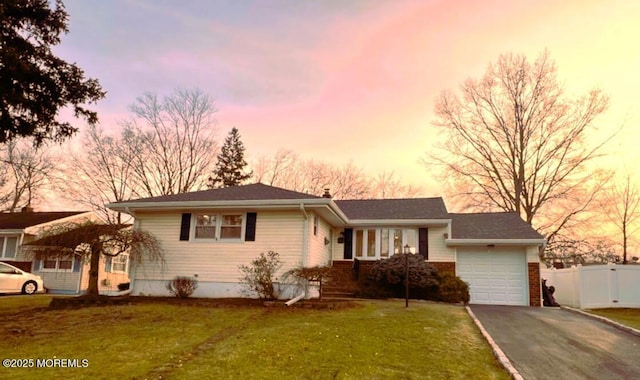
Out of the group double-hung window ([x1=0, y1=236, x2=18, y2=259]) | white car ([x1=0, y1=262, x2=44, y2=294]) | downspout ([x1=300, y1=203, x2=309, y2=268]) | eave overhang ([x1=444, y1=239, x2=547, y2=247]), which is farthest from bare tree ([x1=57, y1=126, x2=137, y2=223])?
eave overhang ([x1=444, y1=239, x2=547, y2=247])

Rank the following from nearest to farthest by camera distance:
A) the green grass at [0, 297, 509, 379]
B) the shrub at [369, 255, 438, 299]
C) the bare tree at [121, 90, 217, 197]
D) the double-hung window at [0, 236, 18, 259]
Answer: the green grass at [0, 297, 509, 379] < the shrub at [369, 255, 438, 299] < the double-hung window at [0, 236, 18, 259] < the bare tree at [121, 90, 217, 197]

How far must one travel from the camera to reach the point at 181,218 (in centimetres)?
1486

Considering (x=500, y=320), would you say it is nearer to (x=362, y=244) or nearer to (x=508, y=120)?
(x=362, y=244)

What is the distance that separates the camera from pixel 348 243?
1803 cm

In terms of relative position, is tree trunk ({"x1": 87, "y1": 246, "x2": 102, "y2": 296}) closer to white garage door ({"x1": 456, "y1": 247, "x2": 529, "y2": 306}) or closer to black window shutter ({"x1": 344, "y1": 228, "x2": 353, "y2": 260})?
black window shutter ({"x1": 344, "y1": 228, "x2": 353, "y2": 260})

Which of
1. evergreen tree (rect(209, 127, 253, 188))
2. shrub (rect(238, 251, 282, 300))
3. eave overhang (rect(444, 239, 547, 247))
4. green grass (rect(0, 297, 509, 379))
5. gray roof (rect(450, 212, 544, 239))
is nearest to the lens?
green grass (rect(0, 297, 509, 379))

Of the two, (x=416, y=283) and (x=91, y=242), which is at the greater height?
(x=91, y=242)

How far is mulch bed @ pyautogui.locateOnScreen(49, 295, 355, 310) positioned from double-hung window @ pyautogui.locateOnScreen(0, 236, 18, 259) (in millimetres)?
13666

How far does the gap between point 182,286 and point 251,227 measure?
114 inches

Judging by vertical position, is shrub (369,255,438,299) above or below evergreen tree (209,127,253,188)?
below

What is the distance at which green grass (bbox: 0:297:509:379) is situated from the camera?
6012 millimetres

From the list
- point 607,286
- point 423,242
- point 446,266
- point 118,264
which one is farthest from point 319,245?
point 118,264

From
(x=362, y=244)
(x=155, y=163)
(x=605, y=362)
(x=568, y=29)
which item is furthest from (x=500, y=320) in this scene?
(x=155, y=163)

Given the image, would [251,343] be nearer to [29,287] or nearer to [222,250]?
[222,250]
